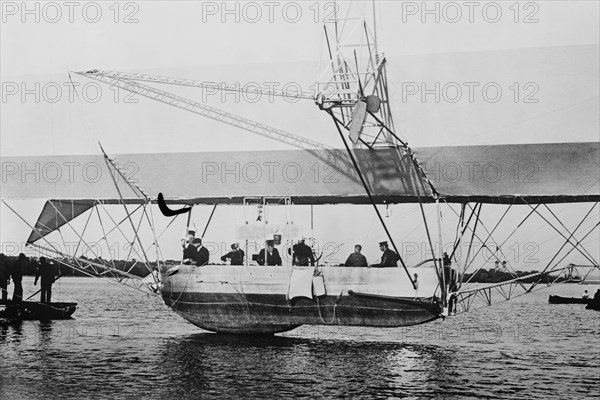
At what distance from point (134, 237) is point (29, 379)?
272 cm

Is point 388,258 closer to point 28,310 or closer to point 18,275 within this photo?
point 18,275

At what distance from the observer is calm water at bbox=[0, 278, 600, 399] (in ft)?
23.7

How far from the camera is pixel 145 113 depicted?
8320 millimetres

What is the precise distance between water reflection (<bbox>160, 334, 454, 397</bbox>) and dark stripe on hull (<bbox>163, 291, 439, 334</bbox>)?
270mm

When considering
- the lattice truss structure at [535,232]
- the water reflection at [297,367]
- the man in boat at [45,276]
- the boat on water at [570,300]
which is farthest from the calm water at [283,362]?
the boat on water at [570,300]

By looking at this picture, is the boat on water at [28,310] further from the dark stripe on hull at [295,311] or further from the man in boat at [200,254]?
the man in boat at [200,254]

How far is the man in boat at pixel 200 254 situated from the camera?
9.97m

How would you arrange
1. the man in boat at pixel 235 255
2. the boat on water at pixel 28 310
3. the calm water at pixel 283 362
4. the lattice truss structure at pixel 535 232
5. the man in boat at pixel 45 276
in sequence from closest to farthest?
the calm water at pixel 283 362
the lattice truss structure at pixel 535 232
the man in boat at pixel 235 255
the man in boat at pixel 45 276
the boat on water at pixel 28 310

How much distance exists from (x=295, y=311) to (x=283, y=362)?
5.10 feet

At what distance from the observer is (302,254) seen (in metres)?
9.77

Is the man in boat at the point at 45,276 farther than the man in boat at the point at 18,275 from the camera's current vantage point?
Yes

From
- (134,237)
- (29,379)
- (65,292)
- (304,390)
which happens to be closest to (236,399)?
(304,390)

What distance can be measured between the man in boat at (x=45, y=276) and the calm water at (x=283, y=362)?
0.33 meters

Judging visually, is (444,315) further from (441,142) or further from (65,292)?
(65,292)
